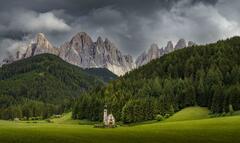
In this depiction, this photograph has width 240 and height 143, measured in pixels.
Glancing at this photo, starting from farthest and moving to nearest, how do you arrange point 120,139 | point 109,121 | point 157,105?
point 157,105 → point 109,121 → point 120,139

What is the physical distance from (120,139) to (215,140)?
1611cm

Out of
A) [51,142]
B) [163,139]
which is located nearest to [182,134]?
[163,139]

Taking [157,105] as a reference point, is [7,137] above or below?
below

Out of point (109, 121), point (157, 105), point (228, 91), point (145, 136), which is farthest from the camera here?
point (157, 105)

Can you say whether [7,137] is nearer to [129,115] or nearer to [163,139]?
[163,139]

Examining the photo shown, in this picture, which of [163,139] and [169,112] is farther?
[169,112]

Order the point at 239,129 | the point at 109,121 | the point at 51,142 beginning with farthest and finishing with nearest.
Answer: the point at 109,121 → the point at 239,129 → the point at 51,142

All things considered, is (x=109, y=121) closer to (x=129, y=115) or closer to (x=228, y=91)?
(x=129, y=115)

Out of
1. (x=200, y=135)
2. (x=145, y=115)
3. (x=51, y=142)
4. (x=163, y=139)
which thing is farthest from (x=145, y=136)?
(x=145, y=115)

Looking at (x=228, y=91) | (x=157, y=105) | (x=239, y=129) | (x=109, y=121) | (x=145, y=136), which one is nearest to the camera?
(x=145, y=136)

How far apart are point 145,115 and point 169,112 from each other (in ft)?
39.9

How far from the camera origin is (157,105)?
198375mm

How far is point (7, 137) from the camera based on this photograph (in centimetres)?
6619

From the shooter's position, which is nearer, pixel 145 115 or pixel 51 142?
pixel 51 142
